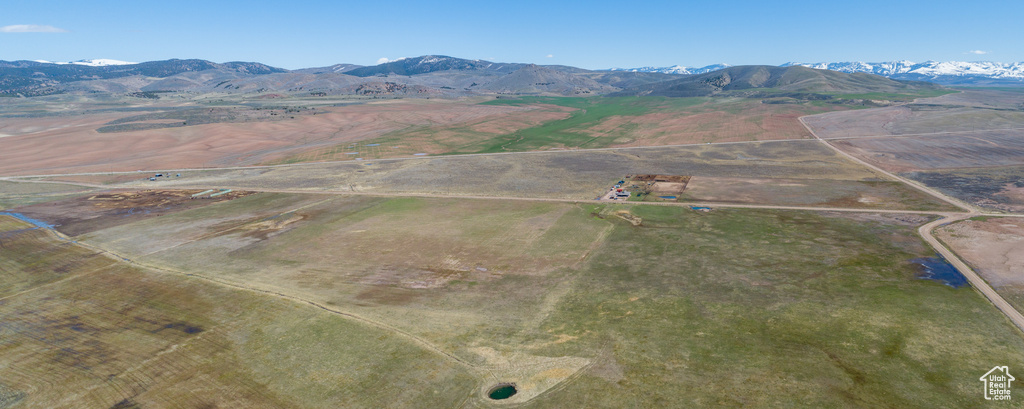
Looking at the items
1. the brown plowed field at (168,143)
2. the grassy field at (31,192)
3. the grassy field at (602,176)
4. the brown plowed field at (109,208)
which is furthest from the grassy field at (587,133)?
the grassy field at (31,192)

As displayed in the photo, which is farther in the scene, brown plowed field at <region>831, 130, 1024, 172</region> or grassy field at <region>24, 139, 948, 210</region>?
brown plowed field at <region>831, 130, 1024, 172</region>

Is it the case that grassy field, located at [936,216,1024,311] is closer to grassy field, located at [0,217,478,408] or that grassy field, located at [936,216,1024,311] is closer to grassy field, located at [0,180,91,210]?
grassy field, located at [0,217,478,408]

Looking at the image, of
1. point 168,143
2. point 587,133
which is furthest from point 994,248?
point 168,143

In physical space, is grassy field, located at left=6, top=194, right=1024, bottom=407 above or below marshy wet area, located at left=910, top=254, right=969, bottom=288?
below

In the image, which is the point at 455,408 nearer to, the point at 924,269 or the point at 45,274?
the point at 924,269

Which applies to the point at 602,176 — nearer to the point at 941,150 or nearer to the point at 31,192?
the point at 941,150

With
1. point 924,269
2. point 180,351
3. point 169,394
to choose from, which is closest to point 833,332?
point 924,269

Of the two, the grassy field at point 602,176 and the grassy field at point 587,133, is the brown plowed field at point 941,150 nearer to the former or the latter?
the grassy field at point 602,176

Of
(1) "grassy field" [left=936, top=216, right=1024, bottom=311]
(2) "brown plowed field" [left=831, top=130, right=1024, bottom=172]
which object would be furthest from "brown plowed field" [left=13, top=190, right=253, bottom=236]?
(2) "brown plowed field" [left=831, top=130, right=1024, bottom=172]
